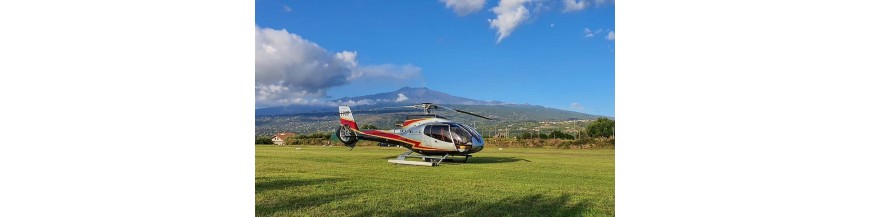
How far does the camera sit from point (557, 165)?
754 centimetres

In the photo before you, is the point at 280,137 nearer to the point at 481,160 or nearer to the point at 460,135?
the point at 460,135

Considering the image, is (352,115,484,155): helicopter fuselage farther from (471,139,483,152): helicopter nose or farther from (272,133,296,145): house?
(272,133,296,145): house

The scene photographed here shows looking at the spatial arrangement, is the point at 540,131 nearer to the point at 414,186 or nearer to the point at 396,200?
the point at 414,186

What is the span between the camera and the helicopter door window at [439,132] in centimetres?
872

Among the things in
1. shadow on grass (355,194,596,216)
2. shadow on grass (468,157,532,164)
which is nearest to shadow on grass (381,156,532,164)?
shadow on grass (468,157,532,164)

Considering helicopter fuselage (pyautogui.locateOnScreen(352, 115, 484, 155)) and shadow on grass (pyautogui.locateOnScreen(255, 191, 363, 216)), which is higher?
helicopter fuselage (pyautogui.locateOnScreen(352, 115, 484, 155))

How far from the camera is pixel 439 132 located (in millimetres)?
8805

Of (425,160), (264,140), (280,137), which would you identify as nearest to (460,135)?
(425,160)

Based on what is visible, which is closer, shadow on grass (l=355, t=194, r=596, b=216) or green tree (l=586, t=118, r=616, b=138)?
shadow on grass (l=355, t=194, r=596, b=216)

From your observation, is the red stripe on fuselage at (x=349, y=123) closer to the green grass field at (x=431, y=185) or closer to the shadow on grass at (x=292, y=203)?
the green grass field at (x=431, y=185)

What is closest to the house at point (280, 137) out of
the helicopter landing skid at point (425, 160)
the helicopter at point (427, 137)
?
the helicopter at point (427, 137)

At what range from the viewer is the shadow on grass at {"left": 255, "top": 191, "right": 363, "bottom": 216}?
478 cm

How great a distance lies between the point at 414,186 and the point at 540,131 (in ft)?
6.79

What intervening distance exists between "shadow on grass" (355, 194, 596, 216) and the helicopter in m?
3.05
